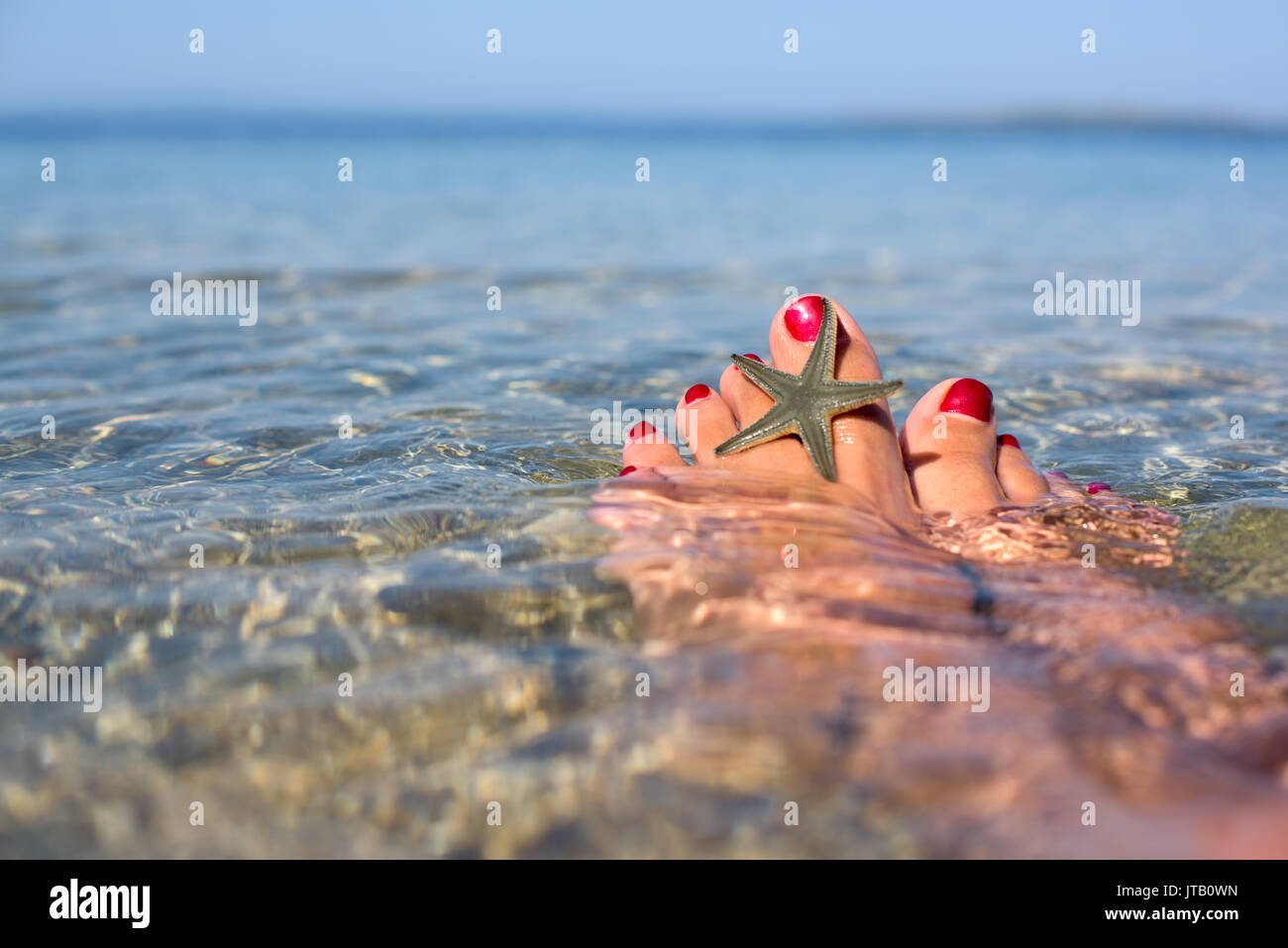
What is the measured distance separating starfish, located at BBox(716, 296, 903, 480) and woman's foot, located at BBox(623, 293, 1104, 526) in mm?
82

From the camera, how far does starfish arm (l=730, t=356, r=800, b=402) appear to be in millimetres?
3709

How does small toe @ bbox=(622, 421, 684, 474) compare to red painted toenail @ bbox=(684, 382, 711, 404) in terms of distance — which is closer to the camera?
small toe @ bbox=(622, 421, 684, 474)

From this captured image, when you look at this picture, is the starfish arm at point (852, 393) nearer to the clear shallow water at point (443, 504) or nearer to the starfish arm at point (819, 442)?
the starfish arm at point (819, 442)

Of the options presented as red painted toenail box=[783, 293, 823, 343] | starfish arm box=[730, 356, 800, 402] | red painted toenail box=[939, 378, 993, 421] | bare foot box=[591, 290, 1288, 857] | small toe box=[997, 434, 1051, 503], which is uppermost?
red painted toenail box=[783, 293, 823, 343]

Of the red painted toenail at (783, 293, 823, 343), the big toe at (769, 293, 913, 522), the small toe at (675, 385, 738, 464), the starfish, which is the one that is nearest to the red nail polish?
the small toe at (675, 385, 738, 464)

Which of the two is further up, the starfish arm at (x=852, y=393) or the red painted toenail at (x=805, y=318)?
the red painted toenail at (x=805, y=318)

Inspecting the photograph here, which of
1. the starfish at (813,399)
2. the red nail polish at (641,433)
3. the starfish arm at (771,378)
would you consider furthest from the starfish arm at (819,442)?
the red nail polish at (641,433)

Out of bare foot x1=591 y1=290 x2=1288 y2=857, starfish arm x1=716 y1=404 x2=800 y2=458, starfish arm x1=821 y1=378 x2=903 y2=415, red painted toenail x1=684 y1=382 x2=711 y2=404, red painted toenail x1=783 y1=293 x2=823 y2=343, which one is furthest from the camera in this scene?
red painted toenail x1=684 y1=382 x2=711 y2=404

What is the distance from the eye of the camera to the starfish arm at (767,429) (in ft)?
12.1

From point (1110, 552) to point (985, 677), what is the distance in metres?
1.11

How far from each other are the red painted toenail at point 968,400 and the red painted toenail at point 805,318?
2.08ft

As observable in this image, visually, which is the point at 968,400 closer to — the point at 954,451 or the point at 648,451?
the point at 954,451

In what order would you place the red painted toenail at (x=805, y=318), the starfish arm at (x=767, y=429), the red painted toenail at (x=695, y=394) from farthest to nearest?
the red painted toenail at (x=695, y=394)
the red painted toenail at (x=805, y=318)
the starfish arm at (x=767, y=429)

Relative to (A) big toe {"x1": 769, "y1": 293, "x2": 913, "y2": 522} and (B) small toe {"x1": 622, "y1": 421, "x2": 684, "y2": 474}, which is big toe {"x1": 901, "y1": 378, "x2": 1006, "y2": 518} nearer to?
(A) big toe {"x1": 769, "y1": 293, "x2": 913, "y2": 522}
